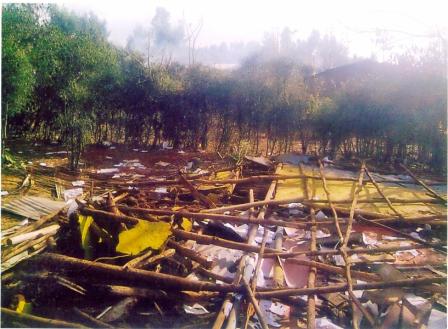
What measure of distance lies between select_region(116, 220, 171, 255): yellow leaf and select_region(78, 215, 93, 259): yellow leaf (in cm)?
30

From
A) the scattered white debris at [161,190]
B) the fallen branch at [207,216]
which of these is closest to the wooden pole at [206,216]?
the fallen branch at [207,216]

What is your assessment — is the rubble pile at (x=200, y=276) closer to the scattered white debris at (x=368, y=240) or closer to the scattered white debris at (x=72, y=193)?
the scattered white debris at (x=368, y=240)

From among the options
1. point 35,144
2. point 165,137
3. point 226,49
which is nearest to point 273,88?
point 165,137

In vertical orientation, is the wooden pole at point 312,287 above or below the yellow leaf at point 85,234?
below

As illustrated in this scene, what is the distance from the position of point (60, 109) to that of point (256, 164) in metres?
7.19

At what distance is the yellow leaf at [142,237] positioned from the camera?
3246mm

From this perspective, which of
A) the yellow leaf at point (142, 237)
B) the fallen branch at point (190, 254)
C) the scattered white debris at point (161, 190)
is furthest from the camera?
the scattered white debris at point (161, 190)

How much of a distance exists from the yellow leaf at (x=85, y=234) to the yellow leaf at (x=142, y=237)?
0.98ft

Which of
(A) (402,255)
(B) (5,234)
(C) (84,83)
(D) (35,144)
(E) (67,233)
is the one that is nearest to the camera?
(E) (67,233)

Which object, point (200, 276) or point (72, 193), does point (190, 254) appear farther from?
point (72, 193)

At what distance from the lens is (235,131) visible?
46.8ft

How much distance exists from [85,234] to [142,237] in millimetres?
537

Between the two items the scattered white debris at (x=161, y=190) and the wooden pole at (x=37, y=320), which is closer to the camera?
the wooden pole at (x=37, y=320)

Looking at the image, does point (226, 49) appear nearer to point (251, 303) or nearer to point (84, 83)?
point (84, 83)
